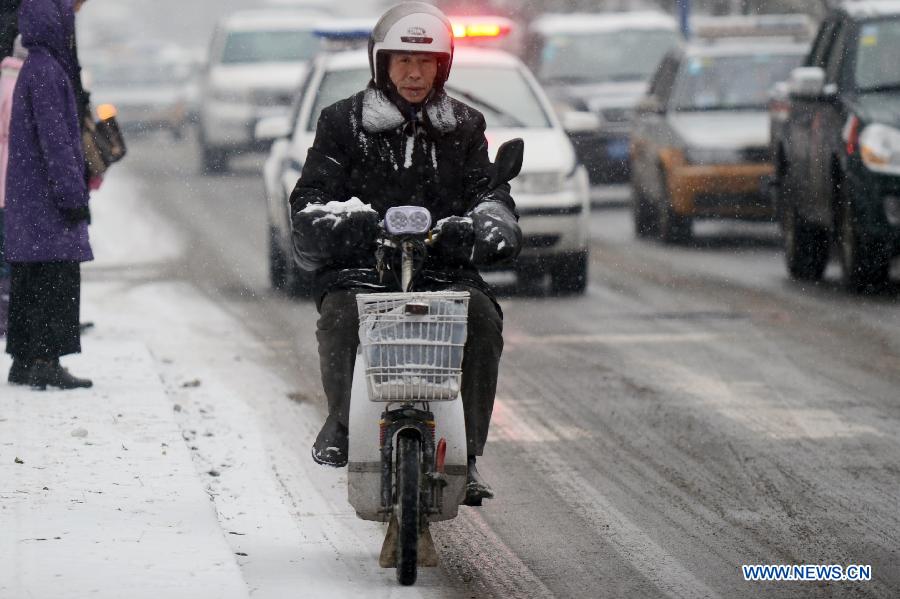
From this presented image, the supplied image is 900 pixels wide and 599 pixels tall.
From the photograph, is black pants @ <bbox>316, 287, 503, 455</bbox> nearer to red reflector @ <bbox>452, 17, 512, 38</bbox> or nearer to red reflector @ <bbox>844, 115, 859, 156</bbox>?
red reflector @ <bbox>844, 115, 859, 156</bbox>

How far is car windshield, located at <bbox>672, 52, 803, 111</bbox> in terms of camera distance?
62.1ft

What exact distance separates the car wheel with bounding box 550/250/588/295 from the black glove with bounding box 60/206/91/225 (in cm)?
583

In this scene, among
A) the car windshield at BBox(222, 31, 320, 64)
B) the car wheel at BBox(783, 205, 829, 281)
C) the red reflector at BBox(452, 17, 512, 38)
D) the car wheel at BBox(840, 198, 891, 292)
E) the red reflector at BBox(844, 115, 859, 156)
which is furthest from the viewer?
the car windshield at BBox(222, 31, 320, 64)

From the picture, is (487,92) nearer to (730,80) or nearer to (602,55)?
(730,80)

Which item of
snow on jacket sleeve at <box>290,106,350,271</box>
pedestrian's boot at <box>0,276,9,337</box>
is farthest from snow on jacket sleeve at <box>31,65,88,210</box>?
snow on jacket sleeve at <box>290,106,350,271</box>

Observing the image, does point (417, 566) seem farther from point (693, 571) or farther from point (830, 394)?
point (830, 394)

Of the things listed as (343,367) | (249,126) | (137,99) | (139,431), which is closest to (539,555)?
(343,367)

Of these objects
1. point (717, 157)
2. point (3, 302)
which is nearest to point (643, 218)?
point (717, 157)

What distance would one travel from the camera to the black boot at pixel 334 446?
632 cm

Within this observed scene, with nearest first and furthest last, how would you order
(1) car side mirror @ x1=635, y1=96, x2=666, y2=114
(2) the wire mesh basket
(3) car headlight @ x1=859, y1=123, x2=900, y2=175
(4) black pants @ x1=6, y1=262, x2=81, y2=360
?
(2) the wire mesh basket < (4) black pants @ x1=6, y1=262, x2=81, y2=360 < (3) car headlight @ x1=859, y1=123, x2=900, y2=175 < (1) car side mirror @ x1=635, y1=96, x2=666, y2=114

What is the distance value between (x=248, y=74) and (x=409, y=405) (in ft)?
73.0

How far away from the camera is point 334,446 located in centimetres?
632

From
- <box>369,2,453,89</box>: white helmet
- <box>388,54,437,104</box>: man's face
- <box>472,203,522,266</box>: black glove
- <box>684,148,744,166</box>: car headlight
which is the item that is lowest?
<box>684,148,744,166</box>: car headlight

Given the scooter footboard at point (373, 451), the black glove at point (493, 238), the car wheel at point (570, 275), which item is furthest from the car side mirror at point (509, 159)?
the car wheel at point (570, 275)
